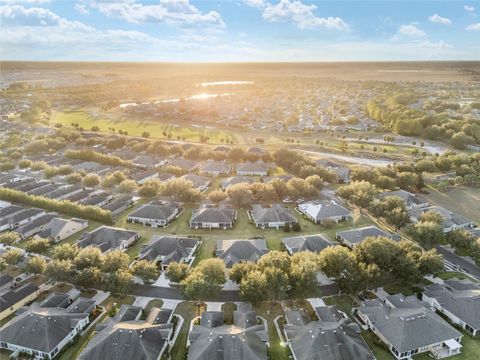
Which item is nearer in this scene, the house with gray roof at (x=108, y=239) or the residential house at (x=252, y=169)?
the house with gray roof at (x=108, y=239)

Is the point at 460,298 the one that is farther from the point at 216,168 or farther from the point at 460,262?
the point at 216,168

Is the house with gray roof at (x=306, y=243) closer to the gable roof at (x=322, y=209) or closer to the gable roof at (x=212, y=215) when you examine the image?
the gable roof at (x=322, y=209)

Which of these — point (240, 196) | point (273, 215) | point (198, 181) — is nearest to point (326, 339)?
point (273, 215)

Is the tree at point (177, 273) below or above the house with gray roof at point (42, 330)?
above

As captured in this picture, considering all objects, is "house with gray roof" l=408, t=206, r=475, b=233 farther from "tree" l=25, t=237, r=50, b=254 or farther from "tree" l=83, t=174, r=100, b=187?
"tree" l=83, t=174, r=100, b=187

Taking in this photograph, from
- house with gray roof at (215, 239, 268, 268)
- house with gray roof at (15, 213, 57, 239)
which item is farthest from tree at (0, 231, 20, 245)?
house with gray roof at (215, 239, 268, 268)

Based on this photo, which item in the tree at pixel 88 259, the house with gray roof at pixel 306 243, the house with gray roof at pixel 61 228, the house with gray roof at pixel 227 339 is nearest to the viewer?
the house with gray roof at pixel 227 339

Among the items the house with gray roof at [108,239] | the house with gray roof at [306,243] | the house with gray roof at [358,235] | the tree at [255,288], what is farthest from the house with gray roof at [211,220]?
the tree at [255,288]
